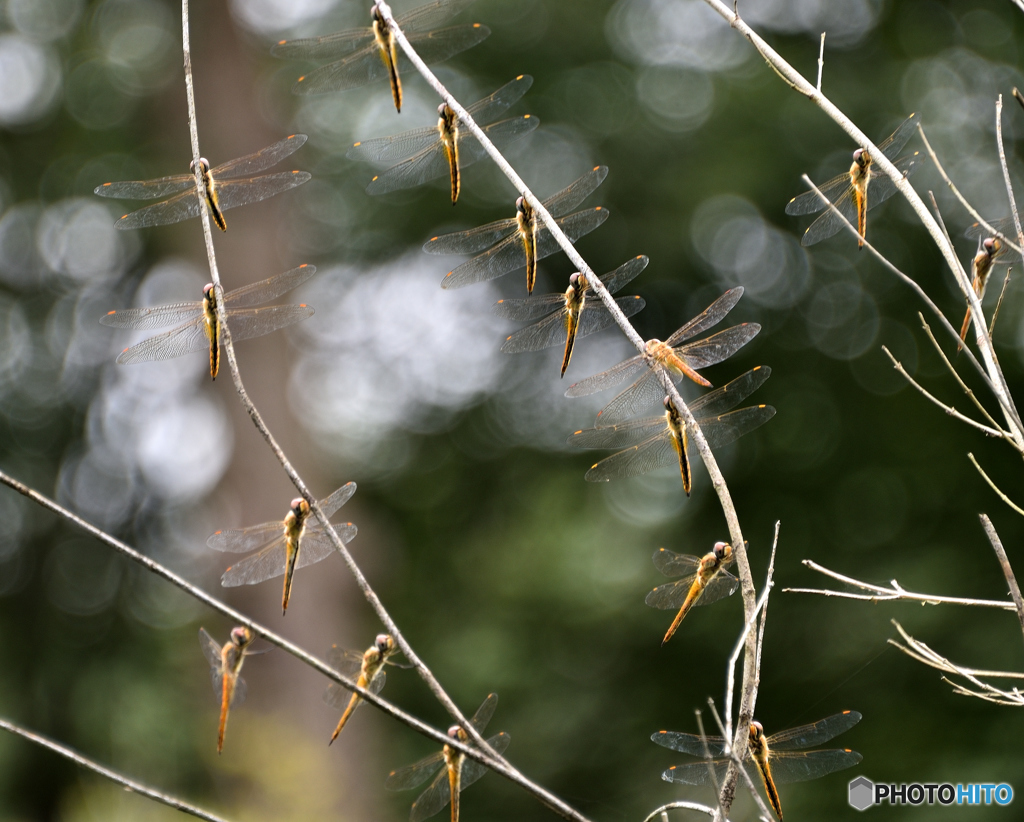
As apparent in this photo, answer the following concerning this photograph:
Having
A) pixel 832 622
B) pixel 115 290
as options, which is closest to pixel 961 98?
pixel 832 622

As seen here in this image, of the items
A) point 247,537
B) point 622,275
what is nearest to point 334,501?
point 247,537

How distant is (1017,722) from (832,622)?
131 centimetres

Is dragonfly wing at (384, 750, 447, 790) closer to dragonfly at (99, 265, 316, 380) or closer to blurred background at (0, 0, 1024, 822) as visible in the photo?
dragonfly at (99, 265, 316, 380)

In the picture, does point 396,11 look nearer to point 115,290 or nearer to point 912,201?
point 115,290

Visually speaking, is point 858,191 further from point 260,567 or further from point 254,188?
point 260,567

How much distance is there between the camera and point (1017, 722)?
578 cm

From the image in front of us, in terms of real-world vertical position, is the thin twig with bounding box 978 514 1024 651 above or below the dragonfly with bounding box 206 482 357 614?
above

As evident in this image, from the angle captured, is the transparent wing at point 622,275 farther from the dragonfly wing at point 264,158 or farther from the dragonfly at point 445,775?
the dragonfly at point 445,775

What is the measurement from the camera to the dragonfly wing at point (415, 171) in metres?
2.13

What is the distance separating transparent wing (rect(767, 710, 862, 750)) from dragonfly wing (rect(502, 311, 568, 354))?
1.11 m

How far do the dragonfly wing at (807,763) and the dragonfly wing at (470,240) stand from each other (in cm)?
148

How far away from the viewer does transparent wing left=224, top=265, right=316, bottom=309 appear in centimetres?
217

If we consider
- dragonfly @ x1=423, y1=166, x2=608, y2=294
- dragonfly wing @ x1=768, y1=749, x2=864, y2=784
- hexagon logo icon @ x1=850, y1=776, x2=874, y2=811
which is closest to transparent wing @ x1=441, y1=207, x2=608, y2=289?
dragonfly @ x1=423, y1=166, x2=608, y2=294

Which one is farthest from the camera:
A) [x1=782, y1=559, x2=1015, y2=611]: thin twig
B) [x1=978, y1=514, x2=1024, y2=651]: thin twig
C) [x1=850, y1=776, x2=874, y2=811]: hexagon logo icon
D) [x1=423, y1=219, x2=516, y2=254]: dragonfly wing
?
[x1=850, y1=776, x2=874, y2=811]: hexagon logo icon
